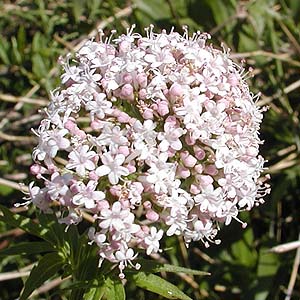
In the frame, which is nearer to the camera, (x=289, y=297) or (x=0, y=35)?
(x=289, y=297)

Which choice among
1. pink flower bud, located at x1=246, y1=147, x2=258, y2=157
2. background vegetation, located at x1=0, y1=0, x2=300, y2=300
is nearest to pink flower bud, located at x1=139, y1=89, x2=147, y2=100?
pink flower bud, located at x1=246, y1=147, x2=258, y2=157

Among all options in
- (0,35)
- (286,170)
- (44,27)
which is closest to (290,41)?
(286,170)

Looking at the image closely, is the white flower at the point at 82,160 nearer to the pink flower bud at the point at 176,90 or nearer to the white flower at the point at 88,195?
the white flower at the point at 88,195

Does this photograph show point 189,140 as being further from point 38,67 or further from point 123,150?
point 38,67

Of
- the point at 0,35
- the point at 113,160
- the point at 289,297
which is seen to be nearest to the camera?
the point at 113,160

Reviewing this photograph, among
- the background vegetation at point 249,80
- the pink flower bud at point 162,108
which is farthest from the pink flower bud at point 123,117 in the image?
the background vegetation at point 249,80

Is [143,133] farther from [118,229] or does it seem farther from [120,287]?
[120,287]

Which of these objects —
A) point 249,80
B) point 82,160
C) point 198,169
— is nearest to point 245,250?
point 249,80
